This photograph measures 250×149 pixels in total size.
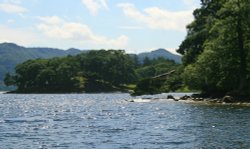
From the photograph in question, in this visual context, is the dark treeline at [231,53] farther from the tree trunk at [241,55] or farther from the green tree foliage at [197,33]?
the green tree foliage at [197,33]

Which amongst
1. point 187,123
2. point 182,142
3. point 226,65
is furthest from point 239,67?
point 182,142

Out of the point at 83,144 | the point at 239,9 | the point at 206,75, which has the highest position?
the point at 239,9

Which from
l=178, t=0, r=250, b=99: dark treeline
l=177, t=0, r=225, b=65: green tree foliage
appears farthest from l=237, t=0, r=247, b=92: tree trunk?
l=177, t=0, r=225, b=65: green tree foliage

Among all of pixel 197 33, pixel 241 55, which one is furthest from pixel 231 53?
pixel 197 33

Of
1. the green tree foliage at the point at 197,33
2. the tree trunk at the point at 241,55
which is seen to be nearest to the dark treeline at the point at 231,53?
the tree trunk at the point at 241,55

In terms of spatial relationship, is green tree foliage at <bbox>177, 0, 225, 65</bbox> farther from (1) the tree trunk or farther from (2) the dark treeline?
(1) the tree trunk

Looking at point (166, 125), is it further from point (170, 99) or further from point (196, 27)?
point (196, 27)

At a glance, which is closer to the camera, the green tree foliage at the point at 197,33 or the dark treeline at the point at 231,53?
the dark treeline at the point at 231,53

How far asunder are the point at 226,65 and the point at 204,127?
1768 inches

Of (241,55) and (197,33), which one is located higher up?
(197,33)

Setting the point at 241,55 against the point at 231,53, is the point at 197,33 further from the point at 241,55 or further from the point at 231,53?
the point at 241,55

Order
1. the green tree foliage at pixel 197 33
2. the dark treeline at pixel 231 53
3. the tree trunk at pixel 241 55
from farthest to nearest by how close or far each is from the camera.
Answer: the green tree foliage at pixel 197 33 < the dark treeline at pixel 231 53 < the tree trunk at pixel 241 55

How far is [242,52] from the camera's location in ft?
297

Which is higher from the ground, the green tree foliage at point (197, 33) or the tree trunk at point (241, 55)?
the green tree foliage at point (197, 33)
